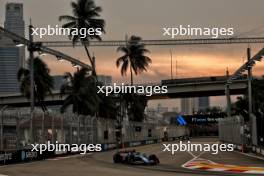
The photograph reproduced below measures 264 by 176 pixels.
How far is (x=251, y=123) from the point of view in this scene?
42.8 m

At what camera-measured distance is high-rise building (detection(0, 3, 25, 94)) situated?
75.1 metres

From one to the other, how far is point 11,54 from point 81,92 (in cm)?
3982

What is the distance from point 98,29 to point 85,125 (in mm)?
21089

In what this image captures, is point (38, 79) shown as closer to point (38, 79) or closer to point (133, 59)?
point (38, 79)

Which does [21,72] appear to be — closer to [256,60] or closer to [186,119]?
[256,60]

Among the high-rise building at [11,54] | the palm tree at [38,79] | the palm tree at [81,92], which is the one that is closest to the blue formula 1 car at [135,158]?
the high-rise building at [11,54]

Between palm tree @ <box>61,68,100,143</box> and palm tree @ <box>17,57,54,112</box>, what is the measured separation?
272 cm

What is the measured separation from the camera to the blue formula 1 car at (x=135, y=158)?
30.3 meters

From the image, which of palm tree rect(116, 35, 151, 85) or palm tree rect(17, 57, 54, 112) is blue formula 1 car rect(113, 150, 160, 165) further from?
palm tree rect(116, 35, 151, 85)

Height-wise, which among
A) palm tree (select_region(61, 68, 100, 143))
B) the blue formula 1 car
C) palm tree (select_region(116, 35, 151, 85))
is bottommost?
the blue formula 1 car

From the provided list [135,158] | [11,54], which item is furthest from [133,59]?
[135,158]

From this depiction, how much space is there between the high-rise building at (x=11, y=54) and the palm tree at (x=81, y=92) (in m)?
6.96

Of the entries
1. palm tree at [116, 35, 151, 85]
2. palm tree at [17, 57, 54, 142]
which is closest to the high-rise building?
palm tree at [17, 57, 54, 142]

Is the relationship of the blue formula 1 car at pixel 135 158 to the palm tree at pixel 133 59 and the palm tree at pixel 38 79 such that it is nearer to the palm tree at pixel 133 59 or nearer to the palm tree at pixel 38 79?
the palm tree at pixel 38 79
